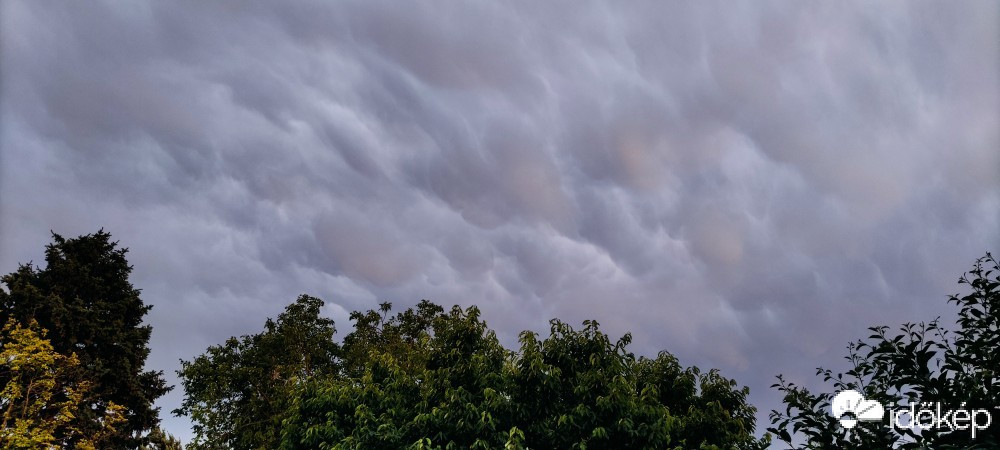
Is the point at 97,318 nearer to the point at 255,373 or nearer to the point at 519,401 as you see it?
the point at 255,373

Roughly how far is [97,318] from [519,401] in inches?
1174

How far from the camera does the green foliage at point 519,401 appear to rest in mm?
17984

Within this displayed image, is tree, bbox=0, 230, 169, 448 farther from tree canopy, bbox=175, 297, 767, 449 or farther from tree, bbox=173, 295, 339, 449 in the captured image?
tree canopy, bbox=175, 297, 767, 449

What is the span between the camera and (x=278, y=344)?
134ft

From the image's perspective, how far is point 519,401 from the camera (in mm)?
18875

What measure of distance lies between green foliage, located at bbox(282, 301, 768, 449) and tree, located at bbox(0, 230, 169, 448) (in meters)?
19.7

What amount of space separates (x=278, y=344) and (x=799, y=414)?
3750cm

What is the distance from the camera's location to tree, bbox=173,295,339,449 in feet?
126

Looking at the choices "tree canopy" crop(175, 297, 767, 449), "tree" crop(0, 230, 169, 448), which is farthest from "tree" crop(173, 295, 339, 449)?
"tree canopy" crop(175, 297, 767, 449)

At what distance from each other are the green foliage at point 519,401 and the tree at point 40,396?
16964 mm

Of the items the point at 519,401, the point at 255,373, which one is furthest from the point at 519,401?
the point at 255,373

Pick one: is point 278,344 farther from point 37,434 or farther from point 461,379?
point 461,379

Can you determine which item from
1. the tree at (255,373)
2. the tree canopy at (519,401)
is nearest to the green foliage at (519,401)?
the tree canopy at (519,401)

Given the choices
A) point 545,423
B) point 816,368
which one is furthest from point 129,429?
point 816,368
